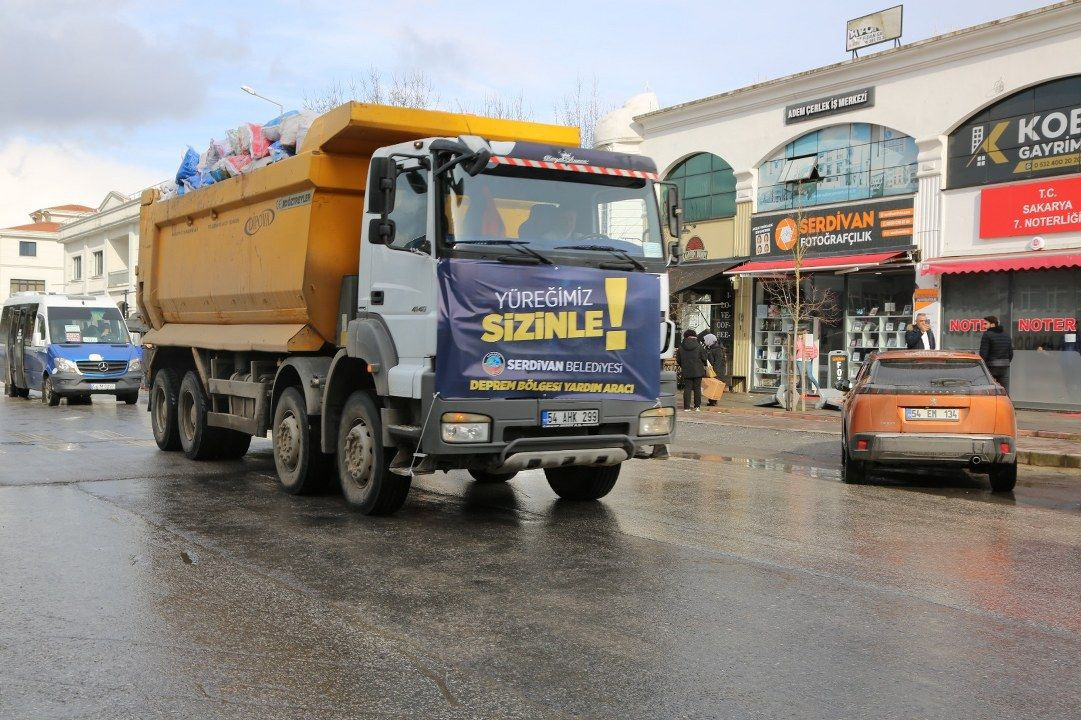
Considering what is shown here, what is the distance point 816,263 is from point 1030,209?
16.0 feet

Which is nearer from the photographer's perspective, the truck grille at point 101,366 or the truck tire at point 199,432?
the truck tire at point 199,432

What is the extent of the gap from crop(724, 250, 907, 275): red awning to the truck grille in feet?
48.0

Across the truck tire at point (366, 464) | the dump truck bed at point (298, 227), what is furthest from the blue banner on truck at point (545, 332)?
the dump truck bed at point (298, 227)

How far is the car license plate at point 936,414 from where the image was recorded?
10.5m

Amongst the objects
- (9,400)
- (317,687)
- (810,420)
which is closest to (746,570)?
(317,687)

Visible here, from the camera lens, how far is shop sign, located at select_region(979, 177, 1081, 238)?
20.1m

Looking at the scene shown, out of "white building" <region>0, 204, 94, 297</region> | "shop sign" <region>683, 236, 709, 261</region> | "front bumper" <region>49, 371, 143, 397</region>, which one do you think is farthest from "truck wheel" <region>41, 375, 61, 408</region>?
"white building" <region>0, 204, 94, 297</region>

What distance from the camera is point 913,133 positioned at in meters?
23.1

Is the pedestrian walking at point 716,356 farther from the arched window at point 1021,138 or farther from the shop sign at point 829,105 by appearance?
the arched window at point 1021,138

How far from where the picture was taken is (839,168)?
2481 cm

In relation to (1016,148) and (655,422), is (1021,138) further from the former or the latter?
(655,422)

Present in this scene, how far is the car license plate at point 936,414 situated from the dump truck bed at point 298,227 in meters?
4.50

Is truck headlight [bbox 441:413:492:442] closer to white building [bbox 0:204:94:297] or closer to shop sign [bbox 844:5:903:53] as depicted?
shop sign [bbox 844:5:903:53]

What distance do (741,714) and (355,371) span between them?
5.12 metres
